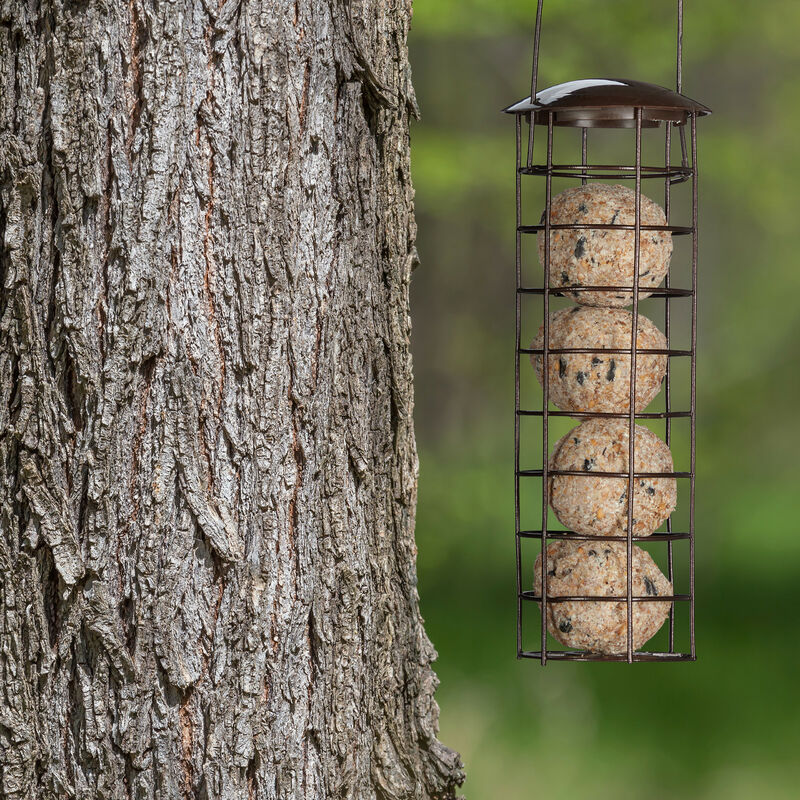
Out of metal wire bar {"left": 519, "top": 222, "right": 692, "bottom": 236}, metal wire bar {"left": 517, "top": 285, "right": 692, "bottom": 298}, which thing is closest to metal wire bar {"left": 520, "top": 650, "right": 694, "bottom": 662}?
metal wire bar {"left": 517, "top": 285, "right": 692, "bottom": 298}

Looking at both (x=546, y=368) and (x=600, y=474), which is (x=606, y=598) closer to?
(x=600, y=474)

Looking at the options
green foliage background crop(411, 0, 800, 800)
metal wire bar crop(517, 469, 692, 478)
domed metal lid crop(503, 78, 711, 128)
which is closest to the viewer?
domed metal lid crop(503, 78, 711, 128)

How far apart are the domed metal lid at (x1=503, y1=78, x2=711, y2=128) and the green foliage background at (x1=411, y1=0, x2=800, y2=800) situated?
354cm

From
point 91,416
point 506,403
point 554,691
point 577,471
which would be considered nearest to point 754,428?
point 506,403

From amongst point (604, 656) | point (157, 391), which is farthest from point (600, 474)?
point (157, 391)

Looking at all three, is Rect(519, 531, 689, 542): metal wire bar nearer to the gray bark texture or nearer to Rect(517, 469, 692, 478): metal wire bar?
Rect(517, 469, 692, 478): metal wire bar

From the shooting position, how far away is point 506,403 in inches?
365

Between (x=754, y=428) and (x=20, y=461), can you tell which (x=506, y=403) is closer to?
(x=754, y=428)

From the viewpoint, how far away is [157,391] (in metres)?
1.80

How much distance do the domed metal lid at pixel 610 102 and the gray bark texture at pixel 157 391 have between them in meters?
0.47

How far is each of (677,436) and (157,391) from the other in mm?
8072

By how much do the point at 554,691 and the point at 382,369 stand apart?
16.4 ft

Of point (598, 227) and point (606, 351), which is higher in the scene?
point (598, 227)

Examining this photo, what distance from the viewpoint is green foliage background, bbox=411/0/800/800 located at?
6.21m
